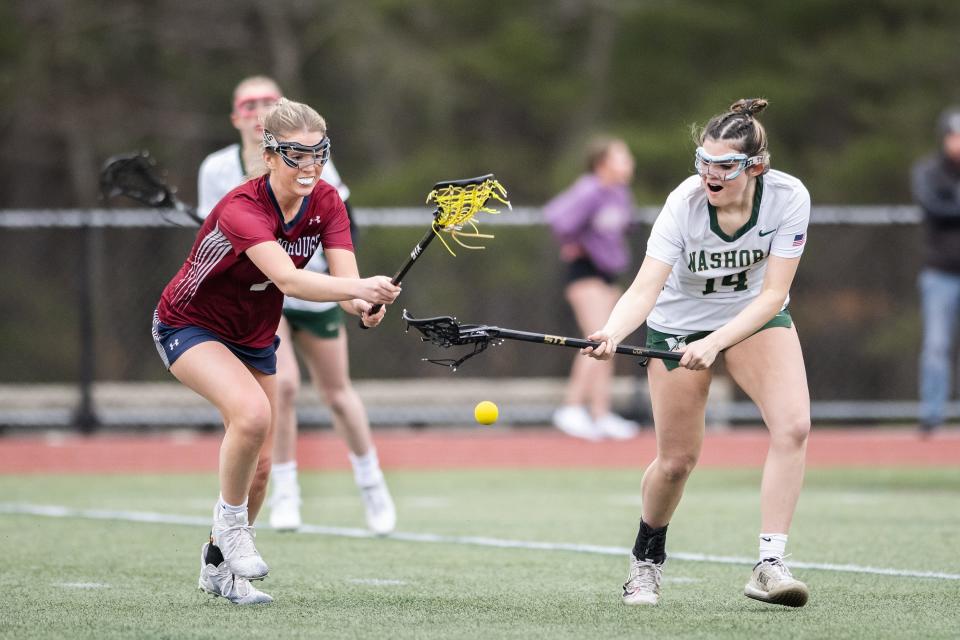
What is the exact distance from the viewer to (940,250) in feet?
38.3

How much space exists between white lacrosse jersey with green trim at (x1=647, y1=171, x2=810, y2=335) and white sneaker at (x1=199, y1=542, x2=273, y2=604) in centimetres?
188

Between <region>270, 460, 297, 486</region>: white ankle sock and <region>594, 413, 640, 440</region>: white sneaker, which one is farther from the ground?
<region>594, 413, 640, 440</region>: white sneaker

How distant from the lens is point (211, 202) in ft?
24.5

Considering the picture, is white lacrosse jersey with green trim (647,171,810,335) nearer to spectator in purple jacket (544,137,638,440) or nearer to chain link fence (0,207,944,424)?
spectator in purple jacket (544,137,638,440)

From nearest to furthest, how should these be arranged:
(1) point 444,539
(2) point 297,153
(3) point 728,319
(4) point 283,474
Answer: (2) point 297,153 → (3) point 728,319 → (1) point 444,539 → (4) point 283,474

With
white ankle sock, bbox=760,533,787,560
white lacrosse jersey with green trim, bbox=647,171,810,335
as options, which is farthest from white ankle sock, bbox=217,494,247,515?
white ankle sock, bbox=760,533,787,560

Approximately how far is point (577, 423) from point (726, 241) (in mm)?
7176

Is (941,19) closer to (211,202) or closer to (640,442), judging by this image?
(640,442)

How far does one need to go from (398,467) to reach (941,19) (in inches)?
562

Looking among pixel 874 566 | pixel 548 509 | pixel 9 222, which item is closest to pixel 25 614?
pixel 874 566

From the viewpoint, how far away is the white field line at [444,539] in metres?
6.38

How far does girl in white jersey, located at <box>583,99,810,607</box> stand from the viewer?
5.28 metres

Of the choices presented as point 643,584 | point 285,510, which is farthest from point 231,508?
point 285,510

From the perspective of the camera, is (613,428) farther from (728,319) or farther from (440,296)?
(728,319)
